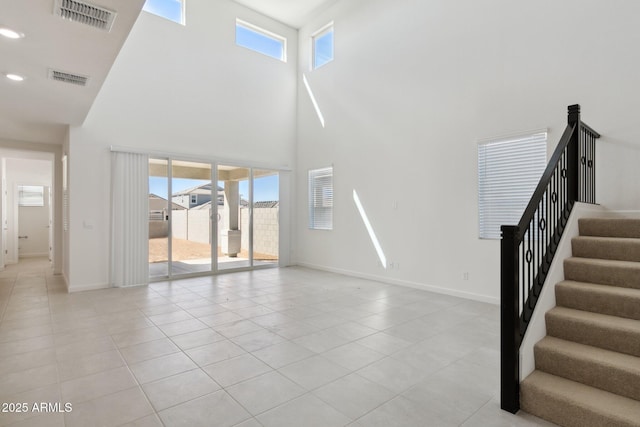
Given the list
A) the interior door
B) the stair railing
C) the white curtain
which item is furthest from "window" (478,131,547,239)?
the interior door

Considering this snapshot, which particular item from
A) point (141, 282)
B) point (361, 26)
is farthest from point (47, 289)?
point (361, 26)

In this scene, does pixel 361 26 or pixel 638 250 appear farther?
pixel 361 26

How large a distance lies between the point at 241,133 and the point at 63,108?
3.33 meters

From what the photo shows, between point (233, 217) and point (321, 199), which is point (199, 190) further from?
point (321, 199)

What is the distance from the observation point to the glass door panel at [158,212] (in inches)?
247

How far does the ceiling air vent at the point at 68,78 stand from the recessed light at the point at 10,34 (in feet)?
2.19

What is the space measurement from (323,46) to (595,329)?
24.8ft

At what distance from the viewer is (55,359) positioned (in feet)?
9.73

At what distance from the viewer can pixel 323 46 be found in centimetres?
787

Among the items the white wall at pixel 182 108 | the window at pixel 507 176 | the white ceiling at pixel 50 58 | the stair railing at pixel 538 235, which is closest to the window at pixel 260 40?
the white wall at pixel 182 108

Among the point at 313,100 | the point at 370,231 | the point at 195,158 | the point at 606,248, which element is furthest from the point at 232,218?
the point at 606,248

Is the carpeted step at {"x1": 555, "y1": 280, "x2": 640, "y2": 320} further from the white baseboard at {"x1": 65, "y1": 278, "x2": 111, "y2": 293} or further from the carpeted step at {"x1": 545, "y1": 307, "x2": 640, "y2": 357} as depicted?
the white baseboard at {"x1": 65, "y1": 278, "x2": 111, "y2": 293}

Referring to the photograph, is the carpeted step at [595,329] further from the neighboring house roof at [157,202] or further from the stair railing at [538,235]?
the neighboring house roof at [157,202]

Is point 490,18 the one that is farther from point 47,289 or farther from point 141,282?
point 47,289
